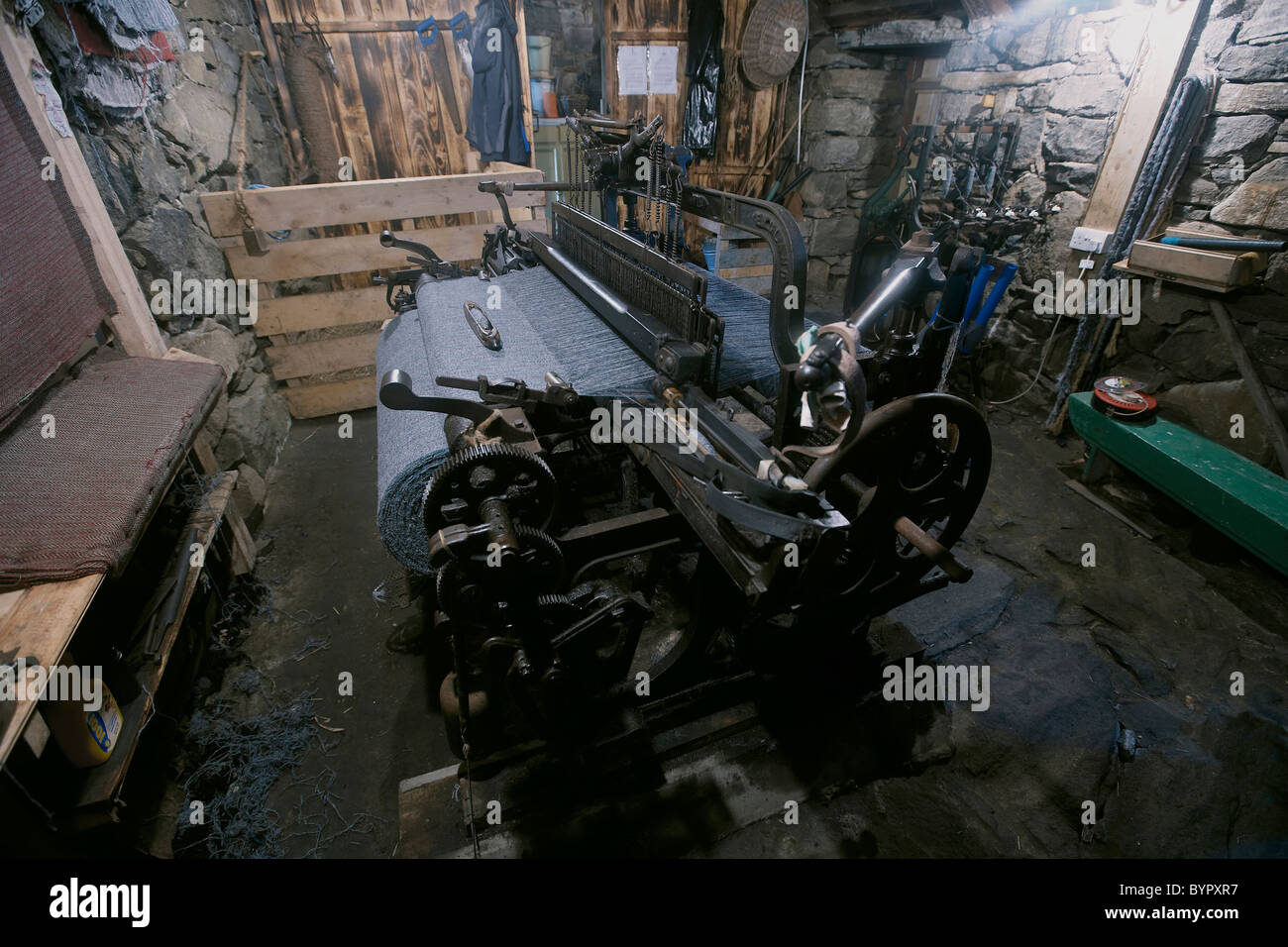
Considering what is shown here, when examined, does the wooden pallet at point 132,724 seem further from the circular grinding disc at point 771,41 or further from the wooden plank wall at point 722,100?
the circular grinding disc at point 771,41

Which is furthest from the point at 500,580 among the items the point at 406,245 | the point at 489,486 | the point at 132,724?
the point at 406,245

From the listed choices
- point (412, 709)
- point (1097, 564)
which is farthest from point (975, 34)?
point (412, 709)

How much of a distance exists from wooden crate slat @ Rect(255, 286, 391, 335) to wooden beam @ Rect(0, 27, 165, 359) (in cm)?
139

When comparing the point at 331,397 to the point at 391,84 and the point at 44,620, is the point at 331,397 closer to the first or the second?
the point at 391,84

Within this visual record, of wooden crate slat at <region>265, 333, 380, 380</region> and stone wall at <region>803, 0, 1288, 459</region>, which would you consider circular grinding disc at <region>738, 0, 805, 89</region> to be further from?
wooden crate slat at <region>265, 333, 380, 380</region>

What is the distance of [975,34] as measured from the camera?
527cm

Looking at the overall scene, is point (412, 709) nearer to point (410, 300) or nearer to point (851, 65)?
point (410, 300)

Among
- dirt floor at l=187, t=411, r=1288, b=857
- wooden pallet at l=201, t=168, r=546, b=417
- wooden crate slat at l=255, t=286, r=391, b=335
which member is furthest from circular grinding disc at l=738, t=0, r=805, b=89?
dirt floor at l=187, t=411, r=1288, b=857

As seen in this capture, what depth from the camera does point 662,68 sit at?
601 centimetres

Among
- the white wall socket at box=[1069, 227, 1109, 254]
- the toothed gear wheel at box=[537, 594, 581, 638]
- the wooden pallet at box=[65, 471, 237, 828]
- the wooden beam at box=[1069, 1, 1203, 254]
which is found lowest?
the wooden pallet at box=[65, 471, 237, 828]

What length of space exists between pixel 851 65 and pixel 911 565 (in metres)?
6.39

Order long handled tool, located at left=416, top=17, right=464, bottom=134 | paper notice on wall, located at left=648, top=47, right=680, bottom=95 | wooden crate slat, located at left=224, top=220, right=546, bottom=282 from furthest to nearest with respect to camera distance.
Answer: paper notice on wall, located at left=648, top=47, right=680, bottom=95 → long handled tool, located at left=416, top=17, right=464, bottom=134 → wooden crate slat, located at left=224, top=220, right=546, bottom=282

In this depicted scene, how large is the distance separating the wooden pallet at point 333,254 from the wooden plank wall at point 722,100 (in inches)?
78.4

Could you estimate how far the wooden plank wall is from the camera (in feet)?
18.9
